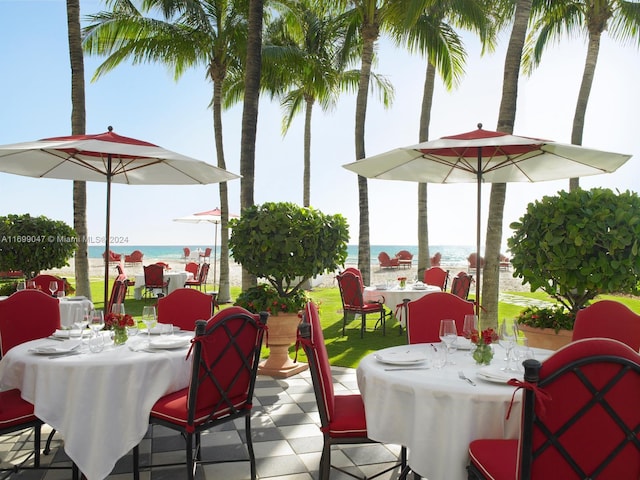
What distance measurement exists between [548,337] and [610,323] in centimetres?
157

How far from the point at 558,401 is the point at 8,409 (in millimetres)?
3032

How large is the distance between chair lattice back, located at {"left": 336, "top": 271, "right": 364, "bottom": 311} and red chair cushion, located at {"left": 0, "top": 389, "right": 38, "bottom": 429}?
19.2 feet

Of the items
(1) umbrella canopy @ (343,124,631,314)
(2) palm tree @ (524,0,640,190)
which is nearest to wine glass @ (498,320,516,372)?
(1) umbrella canopy @ (343,124,631,314)

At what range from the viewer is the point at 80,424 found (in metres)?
2.94

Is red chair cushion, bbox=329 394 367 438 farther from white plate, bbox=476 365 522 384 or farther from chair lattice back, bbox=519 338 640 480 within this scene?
chair lattice back, bbox=519 338 640 480

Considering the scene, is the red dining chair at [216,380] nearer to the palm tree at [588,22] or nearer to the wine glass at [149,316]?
the wine glass at [149,316]

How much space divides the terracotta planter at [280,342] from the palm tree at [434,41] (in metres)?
6.37

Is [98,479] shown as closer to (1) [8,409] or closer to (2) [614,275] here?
(1) [8,409]

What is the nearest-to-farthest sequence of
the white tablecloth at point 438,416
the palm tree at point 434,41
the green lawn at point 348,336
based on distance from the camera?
1. the white tablecloth at point 438,416
2. the green lawn at point 348,336
3. the palm tree at point 434,41

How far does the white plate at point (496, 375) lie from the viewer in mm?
2533

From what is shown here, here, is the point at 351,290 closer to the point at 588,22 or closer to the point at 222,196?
the point at 222,196

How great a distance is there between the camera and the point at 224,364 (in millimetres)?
3131

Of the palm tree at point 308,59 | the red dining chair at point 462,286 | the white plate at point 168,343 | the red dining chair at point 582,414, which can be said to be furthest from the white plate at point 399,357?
the palm tree at point 308,59

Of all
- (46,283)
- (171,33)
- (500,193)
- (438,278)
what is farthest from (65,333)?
(171,33)
